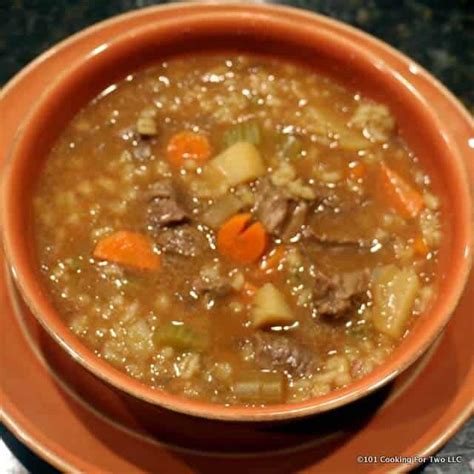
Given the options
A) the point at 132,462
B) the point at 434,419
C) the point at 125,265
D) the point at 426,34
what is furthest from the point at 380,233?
the point at 426,34

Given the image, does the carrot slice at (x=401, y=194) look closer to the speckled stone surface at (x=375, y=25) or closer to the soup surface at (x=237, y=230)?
the soup surface at (x=237, y=230)

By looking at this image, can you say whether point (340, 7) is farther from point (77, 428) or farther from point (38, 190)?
point (77, 428)

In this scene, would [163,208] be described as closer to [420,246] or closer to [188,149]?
[188,149]

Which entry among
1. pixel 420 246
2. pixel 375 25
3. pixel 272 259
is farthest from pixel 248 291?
pixel 375 25

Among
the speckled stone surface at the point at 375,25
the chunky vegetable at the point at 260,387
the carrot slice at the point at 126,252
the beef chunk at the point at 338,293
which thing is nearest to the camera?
the chunky vegetable at the point at 260,387

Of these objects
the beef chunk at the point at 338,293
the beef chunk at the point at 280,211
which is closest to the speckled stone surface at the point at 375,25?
the beef chunk at the point at 280,211

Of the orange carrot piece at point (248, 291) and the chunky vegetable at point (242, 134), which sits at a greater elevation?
the chunky vegetable at point (242, 134)

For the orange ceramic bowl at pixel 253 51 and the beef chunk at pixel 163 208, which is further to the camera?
the beef chunk at pixel 163 208
